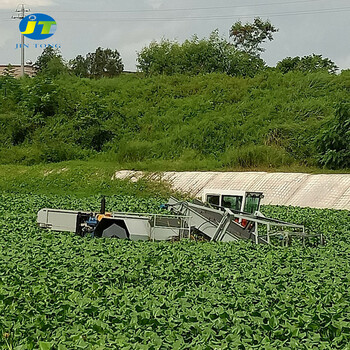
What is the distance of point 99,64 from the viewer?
51219 millimetres

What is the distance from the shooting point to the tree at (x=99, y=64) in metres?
51.0

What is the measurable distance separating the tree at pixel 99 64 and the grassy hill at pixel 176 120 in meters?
9.28

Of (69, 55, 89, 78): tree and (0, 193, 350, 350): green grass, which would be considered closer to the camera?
(0, 193, 350, 350): green grass

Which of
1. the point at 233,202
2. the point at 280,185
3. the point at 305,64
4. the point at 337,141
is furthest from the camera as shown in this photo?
the point at 305,64

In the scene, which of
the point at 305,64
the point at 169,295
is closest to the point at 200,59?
the point at 305,64

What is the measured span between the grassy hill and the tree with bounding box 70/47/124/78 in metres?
9.28

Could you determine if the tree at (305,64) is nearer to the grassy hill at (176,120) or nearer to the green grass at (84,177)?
the grassy hill at (176,120)

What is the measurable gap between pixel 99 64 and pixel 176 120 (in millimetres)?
17104

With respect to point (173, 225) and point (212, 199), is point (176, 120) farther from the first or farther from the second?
point (173, 225)

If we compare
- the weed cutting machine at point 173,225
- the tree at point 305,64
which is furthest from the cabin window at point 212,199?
the tree at point 305,64

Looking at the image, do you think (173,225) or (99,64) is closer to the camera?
(173,225)

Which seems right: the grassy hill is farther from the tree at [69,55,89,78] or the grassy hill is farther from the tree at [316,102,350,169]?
the tree at [69,55,89,78]

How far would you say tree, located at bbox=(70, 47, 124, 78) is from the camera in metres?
51.0

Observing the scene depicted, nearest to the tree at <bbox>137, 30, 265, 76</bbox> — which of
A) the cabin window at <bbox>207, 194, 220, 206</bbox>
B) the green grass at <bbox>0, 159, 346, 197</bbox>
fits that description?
the green grass at <bbox>0, 159, 346, 197</bbox>
